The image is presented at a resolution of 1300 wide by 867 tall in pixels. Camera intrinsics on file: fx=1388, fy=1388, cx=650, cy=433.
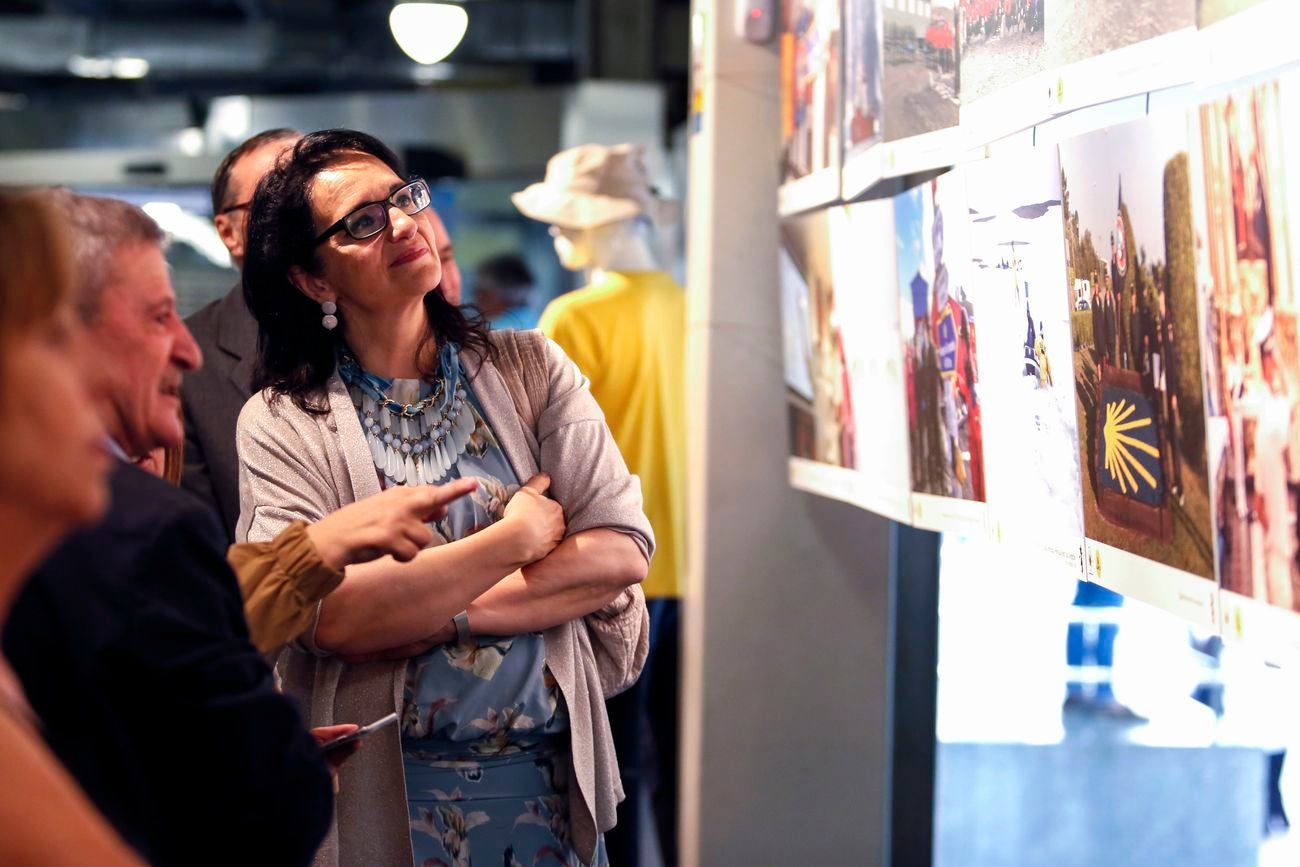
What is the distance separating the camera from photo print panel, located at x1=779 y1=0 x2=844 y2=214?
2.74m

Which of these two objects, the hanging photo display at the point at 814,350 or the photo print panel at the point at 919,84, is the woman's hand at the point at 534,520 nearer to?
the photo print panel at the point at 919,84

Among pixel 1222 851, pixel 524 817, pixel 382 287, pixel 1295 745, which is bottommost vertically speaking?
pixel 1222 851

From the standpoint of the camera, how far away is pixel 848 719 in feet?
11.0

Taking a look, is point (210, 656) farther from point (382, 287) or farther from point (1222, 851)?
point (1222, 851)

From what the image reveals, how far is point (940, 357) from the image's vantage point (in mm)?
2248

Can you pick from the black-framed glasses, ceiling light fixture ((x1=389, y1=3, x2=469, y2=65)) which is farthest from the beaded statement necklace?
ceiling light fixture ((x1=389, y1=3, x2=469, y2=65))

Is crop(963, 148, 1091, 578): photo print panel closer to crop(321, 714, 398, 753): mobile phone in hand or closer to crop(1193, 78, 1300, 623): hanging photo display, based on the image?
crop(1193, 78, 1300, 623): hanging photo display

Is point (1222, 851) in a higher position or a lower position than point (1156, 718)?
lower

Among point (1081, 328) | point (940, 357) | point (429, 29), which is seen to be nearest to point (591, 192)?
→ point (940, 357)

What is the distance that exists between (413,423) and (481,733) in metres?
0.36

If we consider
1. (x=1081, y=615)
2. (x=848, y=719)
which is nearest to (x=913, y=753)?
(x=848, y=719)

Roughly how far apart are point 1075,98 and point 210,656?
1175mm

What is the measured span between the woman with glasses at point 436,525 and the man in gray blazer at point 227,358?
20cm

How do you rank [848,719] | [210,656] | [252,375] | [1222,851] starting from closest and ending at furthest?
[210,656]
[252,375]
[848,719]
[1222,851]
